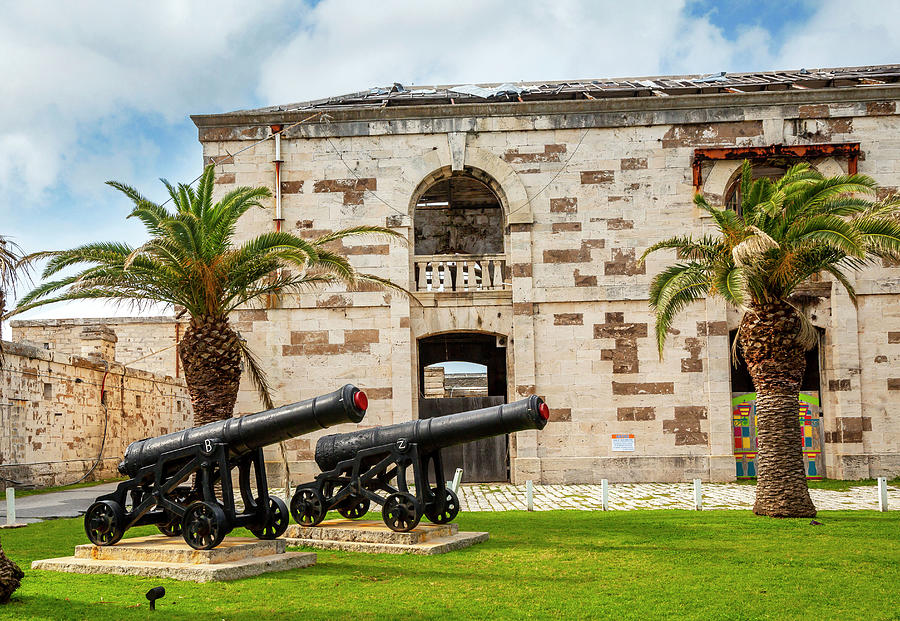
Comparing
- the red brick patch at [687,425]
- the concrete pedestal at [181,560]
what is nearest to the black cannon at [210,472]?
the concrete pedestal at [181,560]

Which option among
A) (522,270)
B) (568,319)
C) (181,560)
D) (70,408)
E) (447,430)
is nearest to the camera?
(181,560)

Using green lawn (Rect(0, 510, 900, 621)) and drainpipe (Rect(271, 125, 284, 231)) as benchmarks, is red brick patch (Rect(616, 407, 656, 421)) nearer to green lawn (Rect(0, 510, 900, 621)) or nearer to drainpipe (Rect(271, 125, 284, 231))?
green lawn (Rect(0, 510, 900, 621))

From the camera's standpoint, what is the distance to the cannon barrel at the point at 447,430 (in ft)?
35.4

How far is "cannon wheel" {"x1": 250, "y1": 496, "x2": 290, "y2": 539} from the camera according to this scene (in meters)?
10.5

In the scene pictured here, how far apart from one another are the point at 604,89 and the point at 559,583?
17.5 meters

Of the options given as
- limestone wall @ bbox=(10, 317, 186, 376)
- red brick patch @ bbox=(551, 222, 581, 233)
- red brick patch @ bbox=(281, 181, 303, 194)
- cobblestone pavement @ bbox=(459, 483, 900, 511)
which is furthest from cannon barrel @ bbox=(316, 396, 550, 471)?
limestone wall @ bbox=(10, 317, 186, 376)

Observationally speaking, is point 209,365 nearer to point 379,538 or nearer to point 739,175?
point 379,538

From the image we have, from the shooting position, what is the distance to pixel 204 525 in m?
9.43

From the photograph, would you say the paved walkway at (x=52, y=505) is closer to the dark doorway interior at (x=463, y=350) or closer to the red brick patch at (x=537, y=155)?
the dark doorway interior at (x=463, y=350)

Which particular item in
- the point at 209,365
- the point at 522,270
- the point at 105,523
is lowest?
the point at 105,523

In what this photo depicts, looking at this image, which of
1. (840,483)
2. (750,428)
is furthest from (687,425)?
(840,483)

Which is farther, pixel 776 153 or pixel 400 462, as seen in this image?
pixel 776 153

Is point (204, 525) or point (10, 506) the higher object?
point (204, 525)

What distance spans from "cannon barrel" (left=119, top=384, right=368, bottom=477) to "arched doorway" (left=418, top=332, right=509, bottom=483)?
12.2 meters
